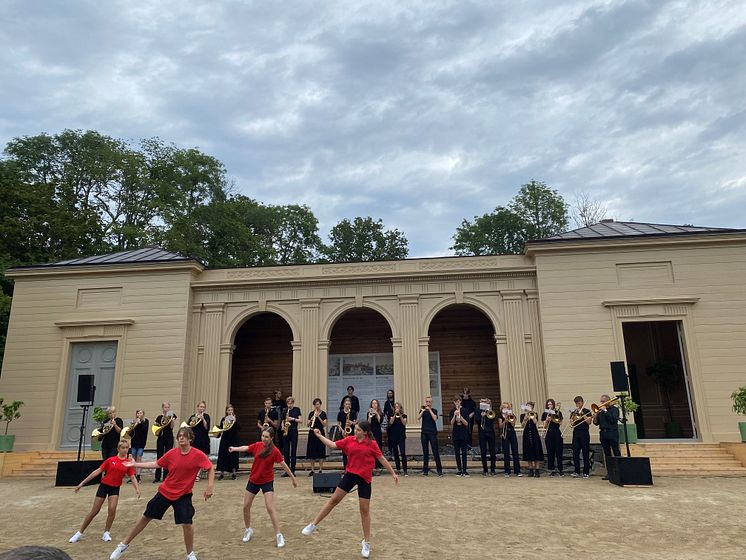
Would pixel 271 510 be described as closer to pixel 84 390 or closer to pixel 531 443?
pixel 531 443

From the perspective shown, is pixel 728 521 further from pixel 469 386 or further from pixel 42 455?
pixel 42 455

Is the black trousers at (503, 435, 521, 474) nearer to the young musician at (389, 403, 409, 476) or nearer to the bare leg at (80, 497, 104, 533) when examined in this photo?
the young musician at (389, 403, 409, 476)

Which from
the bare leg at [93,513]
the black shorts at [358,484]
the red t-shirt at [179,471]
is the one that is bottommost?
the bare leg at [93,513]

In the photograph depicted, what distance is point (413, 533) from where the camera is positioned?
681 centimetres

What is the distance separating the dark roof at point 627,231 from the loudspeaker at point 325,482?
29.8ft

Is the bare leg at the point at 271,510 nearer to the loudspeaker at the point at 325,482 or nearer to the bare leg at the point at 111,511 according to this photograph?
the bare leg at the point at 111,511

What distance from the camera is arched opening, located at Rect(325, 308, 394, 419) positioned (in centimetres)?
1692

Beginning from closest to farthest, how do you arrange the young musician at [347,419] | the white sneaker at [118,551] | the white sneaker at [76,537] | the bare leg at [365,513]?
the white sneaker at [118,551] → the bare leg at [365,513] → the white sneaker at [76,537] → the young musician at [347,419]

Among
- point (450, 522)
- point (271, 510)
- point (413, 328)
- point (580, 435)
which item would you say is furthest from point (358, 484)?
point (413, 328)

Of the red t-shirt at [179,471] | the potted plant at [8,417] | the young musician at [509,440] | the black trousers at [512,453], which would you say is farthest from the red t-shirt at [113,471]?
the potted plant at [8,417]

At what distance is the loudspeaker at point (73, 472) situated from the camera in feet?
37.3

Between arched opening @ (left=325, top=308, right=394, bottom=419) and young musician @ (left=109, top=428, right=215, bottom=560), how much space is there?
1096cm

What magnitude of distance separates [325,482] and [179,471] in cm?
415

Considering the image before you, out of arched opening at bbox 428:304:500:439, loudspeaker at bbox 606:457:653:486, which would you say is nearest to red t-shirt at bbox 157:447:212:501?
loudspeaker at bbox 606:457:653:486
